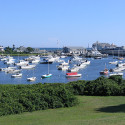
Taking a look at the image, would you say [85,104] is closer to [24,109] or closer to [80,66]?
[24,109]

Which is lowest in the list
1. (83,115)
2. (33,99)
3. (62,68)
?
(62,68)

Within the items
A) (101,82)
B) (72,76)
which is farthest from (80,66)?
(101,82)

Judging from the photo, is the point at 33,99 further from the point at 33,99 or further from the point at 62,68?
the point at 62,68

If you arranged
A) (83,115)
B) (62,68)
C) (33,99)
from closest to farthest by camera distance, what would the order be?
(83,115)
(33,99)
(62,68)

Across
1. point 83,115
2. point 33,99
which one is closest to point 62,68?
point 33,99

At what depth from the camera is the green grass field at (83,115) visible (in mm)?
9623

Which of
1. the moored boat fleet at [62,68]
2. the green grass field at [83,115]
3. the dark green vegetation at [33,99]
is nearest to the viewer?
the green grass field at [83,115]

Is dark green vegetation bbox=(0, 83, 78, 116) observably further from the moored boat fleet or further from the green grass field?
the moored boat fleet

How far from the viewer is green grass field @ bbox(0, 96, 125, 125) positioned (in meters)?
9.62

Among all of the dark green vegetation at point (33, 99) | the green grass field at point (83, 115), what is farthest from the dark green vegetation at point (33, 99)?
the green grass field at point (83, 115)

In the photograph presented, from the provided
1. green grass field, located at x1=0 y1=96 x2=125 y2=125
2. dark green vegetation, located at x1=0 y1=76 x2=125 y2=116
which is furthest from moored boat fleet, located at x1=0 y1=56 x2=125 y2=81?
dark green vegetation, located at x1=0 y1=76 x2=125 y2=116

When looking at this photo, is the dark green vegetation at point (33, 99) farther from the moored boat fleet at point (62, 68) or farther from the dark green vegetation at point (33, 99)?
the moored boat fleet at point (62, 68)

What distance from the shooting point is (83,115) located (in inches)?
454

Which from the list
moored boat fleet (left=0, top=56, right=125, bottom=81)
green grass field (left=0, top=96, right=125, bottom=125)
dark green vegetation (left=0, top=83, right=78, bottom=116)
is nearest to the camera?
green grass field (left=0, top=96, right=125, bottom=125)
